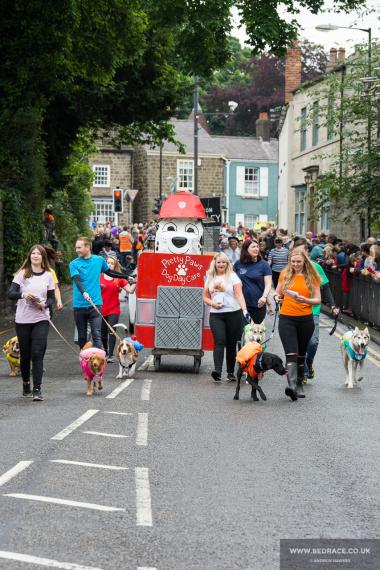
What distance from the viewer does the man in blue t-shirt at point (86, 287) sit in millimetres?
15727

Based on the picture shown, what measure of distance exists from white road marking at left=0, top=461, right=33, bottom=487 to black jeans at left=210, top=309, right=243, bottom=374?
22.1ft

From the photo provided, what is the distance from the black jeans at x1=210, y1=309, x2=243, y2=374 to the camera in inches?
608

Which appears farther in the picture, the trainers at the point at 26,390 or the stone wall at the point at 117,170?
the stone wall at the point at 117,170

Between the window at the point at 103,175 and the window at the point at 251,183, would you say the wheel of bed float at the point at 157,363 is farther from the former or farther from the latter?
the window at the point at 103,175

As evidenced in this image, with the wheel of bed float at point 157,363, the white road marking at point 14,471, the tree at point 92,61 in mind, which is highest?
the tree at point 92,61

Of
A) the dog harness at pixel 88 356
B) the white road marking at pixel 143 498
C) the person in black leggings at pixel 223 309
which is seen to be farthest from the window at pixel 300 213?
the white road marking at pixel 143 498

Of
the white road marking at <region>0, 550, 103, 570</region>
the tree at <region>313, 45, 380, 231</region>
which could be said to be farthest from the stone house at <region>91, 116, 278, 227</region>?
the white road marking at <region>0, 550, 103, 570</region>

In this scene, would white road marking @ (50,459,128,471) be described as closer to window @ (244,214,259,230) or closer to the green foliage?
the green foliage

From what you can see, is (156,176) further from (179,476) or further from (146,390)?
(179,476)

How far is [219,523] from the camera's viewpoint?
6980 millimetres

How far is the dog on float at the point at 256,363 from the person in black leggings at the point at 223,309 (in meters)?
1.88

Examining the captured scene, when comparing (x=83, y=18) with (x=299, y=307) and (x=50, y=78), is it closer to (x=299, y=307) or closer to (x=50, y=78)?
(x=50, y=78)

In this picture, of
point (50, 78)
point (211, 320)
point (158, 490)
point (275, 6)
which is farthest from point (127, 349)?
point (275, 6)

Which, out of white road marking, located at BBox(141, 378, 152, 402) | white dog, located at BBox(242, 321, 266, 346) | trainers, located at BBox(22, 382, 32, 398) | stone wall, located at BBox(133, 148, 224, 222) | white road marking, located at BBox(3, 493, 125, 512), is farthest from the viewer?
stone wall, located at BBox(133, 148, 224, 222)
